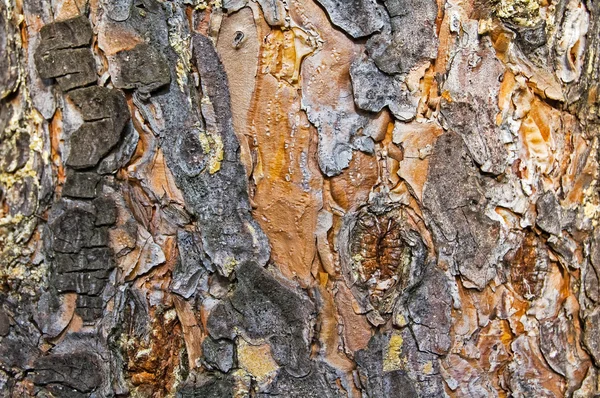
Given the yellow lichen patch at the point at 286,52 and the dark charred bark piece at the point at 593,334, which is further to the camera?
the dark charred bark piece at the point at 593,334

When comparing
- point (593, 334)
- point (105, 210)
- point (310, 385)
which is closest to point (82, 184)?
point (105, 210)

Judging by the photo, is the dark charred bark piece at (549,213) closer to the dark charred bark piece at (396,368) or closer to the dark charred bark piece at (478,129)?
the dark charred bark piece at (478,129)

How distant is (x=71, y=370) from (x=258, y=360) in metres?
0.38

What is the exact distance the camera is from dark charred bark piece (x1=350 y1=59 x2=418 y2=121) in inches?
45.3

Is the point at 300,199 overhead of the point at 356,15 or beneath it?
beneath

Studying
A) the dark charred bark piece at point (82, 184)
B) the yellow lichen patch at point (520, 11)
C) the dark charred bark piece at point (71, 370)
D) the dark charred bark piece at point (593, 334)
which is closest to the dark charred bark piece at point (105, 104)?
the dark charred bark piece at point (82, 184)

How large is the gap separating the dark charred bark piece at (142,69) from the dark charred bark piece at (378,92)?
0.36 metres

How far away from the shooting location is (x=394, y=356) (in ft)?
4.02

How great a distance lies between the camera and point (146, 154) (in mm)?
1221

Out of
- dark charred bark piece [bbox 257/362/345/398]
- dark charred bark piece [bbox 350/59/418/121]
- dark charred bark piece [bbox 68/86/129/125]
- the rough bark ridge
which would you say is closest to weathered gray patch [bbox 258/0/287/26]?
the rough bark ridge

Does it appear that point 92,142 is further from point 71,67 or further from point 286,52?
point 286,52

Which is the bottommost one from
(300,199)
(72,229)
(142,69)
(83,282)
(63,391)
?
(63,391)

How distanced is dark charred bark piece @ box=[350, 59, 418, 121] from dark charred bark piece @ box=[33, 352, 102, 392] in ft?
2.45

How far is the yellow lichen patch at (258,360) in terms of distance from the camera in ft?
4.07
